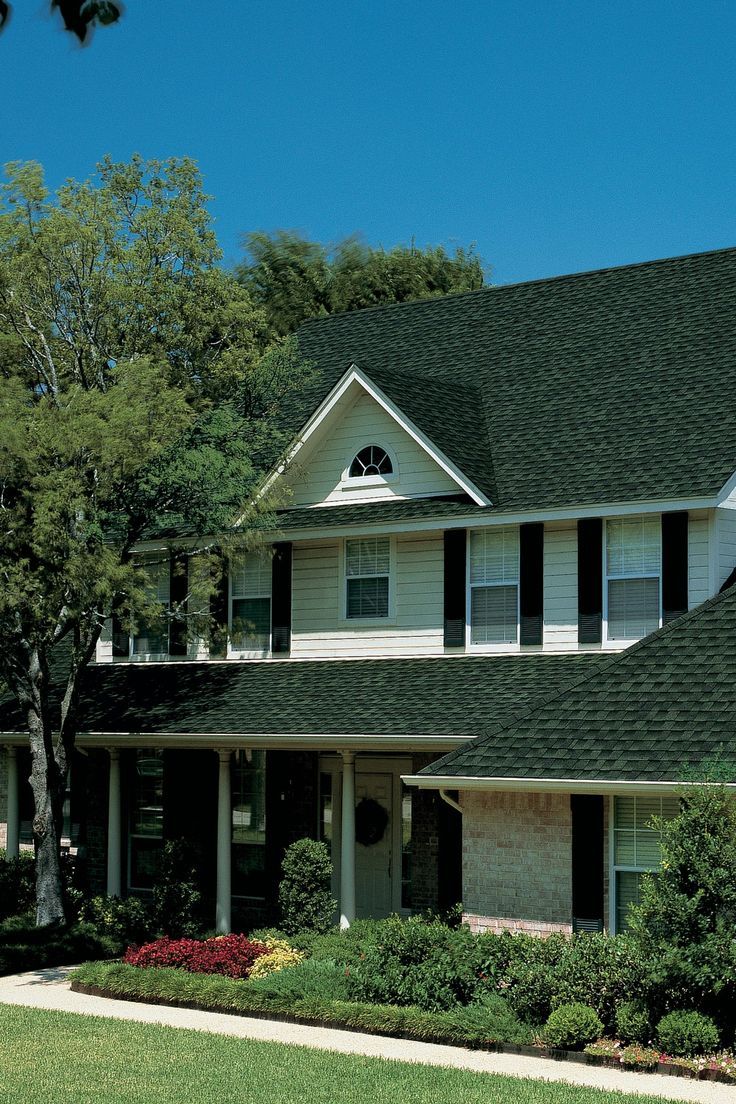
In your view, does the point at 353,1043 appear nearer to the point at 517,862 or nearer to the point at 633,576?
the point at 517,862

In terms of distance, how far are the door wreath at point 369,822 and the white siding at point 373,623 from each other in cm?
233

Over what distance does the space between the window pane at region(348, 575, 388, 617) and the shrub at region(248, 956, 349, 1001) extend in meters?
6.71

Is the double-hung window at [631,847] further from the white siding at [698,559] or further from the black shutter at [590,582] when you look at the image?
the black shutter at [590,582]

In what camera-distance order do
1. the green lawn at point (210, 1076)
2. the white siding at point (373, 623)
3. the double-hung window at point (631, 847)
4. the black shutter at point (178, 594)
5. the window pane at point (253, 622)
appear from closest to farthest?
the green lawn at point (210, 1076), the double-hung window at point (631, 847), the white siding at point (373, 623), the window pane at point (253, 622), the black shutter at point (178, 594)

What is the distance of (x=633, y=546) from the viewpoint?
21.1 meters

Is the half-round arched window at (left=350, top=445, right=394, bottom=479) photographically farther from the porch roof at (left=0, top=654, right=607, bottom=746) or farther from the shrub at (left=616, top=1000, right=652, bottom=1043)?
the shrub at (left=616, top=1000, right=652, bottom=1043)

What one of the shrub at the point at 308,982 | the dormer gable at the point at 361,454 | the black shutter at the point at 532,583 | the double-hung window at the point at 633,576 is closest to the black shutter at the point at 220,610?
the dormer gable at the point at 361,454

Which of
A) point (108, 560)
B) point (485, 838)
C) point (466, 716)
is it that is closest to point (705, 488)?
point (466, 716)

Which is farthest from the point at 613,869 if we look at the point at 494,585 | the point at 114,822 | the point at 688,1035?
the point at 114,822

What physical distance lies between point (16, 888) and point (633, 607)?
10482mm

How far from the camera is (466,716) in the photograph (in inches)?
779

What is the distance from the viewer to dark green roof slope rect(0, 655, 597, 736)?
20250mm

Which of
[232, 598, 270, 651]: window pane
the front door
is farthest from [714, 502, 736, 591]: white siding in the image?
[232, 598, 270, 651]: window pane

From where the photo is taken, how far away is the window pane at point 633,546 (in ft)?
68.5
